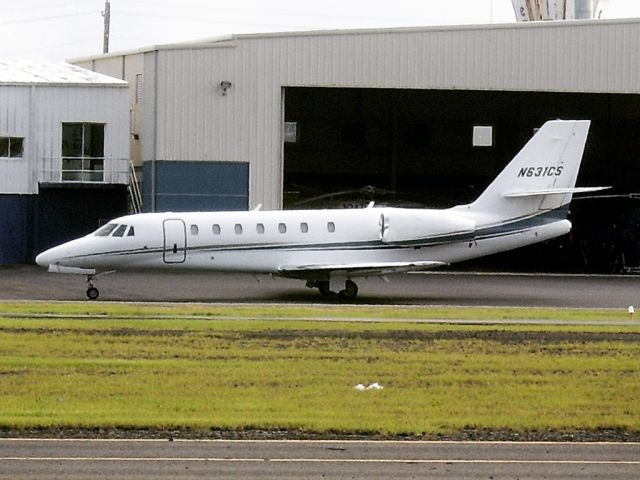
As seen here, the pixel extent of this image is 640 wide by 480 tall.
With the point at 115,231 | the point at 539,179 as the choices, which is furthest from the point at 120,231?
the point at 539,179

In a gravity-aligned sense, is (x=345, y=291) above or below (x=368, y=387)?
above

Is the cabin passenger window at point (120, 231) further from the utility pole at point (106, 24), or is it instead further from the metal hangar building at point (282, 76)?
the utility pole at point (106, 24)

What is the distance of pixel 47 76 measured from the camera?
59656mm

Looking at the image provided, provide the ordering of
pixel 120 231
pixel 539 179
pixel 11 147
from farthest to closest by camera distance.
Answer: pixel 11 147 → pixel 539 179 → pixel 120 231

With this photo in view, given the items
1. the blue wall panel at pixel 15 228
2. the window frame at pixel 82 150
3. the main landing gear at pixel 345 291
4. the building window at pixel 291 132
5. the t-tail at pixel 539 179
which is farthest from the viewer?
the building window at pixel 291 132

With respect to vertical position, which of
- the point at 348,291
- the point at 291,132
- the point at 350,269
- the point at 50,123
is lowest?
the point at 348,291

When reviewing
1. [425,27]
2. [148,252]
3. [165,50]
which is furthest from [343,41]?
[148,252]

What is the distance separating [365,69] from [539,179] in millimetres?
11176

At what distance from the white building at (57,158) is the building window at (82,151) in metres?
0.04

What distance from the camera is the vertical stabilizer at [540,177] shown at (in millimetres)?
44406

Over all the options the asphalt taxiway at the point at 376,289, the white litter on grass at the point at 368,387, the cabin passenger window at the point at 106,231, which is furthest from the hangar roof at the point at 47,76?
the white litter on grass at the point at 368,387

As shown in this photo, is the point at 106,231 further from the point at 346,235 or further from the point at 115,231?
the point at 346,235

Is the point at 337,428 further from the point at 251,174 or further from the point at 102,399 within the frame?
the point at 251,174

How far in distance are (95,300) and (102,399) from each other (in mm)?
19910
